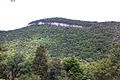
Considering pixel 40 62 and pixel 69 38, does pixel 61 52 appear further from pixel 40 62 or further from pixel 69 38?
pixel 40 62

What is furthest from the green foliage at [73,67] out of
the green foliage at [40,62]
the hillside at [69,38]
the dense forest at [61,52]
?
the hillside at [69,38]

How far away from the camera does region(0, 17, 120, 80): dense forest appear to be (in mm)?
51678

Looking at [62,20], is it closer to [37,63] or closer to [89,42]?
[89,42]

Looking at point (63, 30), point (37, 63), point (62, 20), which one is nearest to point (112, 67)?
Answer: point (37, 63)

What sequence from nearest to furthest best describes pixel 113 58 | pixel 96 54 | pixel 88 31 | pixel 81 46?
1. pixel 113 58
2. pixel 96 54
3. pixel 81 46
4. pixel 88 31

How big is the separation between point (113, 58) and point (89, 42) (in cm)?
5214

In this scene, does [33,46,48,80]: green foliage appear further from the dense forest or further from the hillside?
the hillside

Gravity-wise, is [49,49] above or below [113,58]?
below

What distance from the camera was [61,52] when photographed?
96.2m

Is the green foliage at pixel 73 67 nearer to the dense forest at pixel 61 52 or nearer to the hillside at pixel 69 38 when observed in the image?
the dense forest at pixel 61 52

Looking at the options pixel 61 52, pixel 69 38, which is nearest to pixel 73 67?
pixel 61 52

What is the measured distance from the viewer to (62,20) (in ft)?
506

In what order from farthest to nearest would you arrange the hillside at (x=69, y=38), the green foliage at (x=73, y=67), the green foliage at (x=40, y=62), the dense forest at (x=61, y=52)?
1. the hillside at (x=69, y=38)
2. the green foliage at (x=40, y=62)
3. the green foliage at (x=73, y=67)
4. the dense forest at (x=61, y=52)

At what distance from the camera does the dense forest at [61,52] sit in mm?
51678
